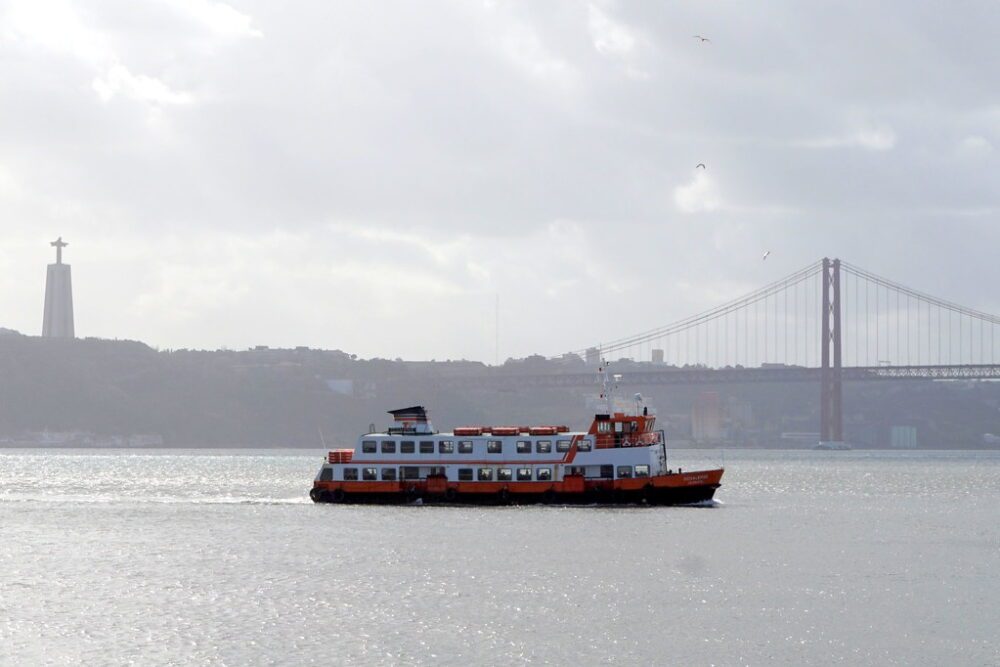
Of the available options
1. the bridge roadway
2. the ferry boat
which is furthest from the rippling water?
the bridge roadway

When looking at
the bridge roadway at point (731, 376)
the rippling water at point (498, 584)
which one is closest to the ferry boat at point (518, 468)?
the rippling water at point (498, 584)

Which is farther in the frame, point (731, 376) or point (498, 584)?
point (731, 376)

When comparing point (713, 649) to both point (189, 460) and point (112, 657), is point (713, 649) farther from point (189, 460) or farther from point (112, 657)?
point (189, 460)

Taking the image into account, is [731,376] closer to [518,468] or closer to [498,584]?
[518,468]

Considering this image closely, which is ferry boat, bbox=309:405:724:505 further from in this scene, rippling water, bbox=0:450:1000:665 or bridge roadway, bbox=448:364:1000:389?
bridge roadway, bbox=448:364:1000:389

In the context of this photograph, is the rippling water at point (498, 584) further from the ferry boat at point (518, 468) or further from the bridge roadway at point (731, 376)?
the bridge roadway at point (731, 376)

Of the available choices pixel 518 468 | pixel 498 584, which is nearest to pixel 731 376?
pixel 518 468
